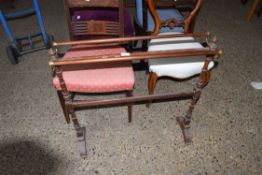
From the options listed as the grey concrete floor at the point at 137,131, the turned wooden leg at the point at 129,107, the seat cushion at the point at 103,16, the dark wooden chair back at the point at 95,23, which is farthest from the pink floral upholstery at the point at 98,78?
the seat cushion at the point at 103,16

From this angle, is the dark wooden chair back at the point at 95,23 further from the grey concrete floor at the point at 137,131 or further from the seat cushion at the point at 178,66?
the grey concrete floor at the point at 137,131

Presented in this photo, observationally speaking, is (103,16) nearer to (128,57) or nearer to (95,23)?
(95,23)

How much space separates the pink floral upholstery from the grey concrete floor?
45 cm

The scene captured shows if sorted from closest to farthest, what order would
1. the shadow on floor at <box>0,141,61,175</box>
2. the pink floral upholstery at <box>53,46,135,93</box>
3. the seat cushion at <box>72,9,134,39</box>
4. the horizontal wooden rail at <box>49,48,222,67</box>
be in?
1. the horizontal wooden rail at <box>49,48,222,67</box>
2. the pink floral upholstery at <box>53,46,135,93</box>
3. the shadow on floor at <box>0,141,61,175</box>
4. the seat cushion at <box>72,9,134,39</box>

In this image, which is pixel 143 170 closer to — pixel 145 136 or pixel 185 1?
pixel 145 136

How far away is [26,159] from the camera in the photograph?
1.34 metres

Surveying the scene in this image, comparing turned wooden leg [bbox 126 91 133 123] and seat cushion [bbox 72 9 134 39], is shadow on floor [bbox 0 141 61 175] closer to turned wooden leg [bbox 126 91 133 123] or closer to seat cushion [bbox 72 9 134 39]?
turned wooden leg [bbox 126 91 133 123]

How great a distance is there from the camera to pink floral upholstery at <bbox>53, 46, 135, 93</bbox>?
117 centimetres

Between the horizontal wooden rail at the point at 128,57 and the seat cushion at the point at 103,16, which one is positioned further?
the seat cushion at the point at 103,16

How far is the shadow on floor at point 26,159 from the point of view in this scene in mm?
1279

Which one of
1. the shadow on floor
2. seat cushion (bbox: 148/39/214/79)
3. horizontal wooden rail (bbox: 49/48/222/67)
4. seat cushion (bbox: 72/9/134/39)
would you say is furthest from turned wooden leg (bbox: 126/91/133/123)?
seat cushion (bbox: 72/9/134/39)

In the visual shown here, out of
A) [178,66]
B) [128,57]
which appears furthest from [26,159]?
[178,66]

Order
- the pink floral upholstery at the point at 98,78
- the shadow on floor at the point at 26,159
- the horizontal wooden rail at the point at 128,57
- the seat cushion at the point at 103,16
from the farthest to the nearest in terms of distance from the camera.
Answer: the seat cushion at the point at 103,16 → the shadow on floor at the point at 26,159 → the pink floral upholstery at the point at 98,78 → the horizontal wooden rail at the point at 128,57

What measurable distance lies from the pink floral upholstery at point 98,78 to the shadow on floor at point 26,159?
0.53 m
